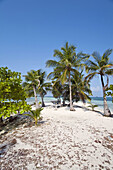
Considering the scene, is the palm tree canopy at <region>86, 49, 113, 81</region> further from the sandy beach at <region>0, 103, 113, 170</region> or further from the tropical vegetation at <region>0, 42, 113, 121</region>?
the sandy beach at <region>0, 103, 113, 170</region>

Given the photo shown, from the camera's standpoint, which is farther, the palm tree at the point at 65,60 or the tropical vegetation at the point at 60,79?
the palm tree at the point at 65,60

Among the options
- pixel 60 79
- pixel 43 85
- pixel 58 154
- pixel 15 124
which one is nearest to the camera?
pixel 58 154

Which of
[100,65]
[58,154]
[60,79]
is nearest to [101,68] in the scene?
[100,65]

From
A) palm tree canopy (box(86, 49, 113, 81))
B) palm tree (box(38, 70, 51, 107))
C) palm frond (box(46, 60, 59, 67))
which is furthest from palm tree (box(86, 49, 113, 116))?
palm tree (box(38, 70, 51, 107))

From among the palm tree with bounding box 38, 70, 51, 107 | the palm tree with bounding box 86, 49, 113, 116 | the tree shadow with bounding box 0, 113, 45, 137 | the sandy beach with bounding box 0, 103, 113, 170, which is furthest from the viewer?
the palm tree with bounding box 38, 70, 51, 107

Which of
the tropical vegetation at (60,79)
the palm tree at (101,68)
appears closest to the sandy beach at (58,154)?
the tropical vegetation at (60,79)

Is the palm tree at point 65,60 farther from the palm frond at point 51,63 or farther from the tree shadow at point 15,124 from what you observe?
the tree shadow at point 15,124

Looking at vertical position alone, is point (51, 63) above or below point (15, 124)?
above

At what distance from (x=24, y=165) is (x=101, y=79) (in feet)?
36.0

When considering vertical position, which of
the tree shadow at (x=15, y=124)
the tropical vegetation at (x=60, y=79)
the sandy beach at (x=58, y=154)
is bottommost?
the tree shadow at (x=15, y=124)

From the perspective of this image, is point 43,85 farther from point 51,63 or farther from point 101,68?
point 101,68

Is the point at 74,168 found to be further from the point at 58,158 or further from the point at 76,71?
the point at 76,71

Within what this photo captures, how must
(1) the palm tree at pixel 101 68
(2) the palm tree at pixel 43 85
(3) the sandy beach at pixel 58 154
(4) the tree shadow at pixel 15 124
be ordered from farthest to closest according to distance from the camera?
1. (2) the palm tree at pixel 43 85
2. (1) the palm tree at pixel 101 68
3. (4) the tree shadow at pixel 15 124
4. (3) the sandy beach at pixel 58 154

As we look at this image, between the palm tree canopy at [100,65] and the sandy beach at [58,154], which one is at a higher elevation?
the palm tree canopy at [100,65]
